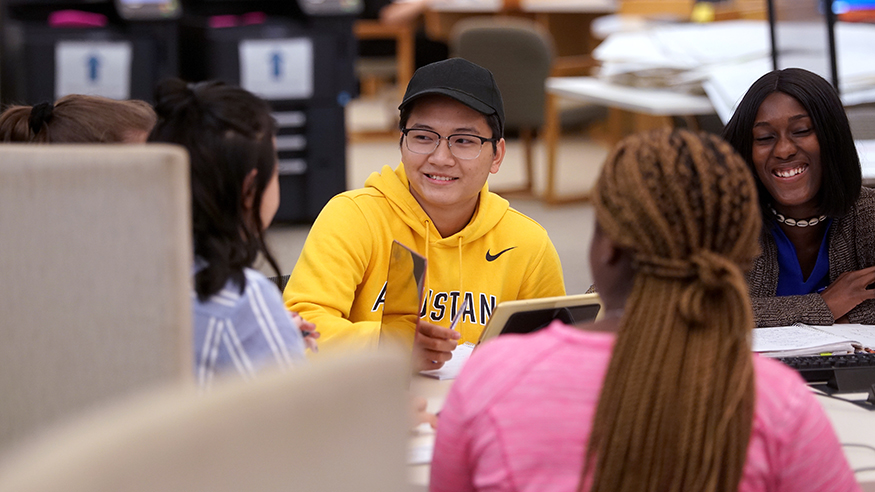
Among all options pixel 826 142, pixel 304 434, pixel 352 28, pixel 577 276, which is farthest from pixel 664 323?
pixel 352 28

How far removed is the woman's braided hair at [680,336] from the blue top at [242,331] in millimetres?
414

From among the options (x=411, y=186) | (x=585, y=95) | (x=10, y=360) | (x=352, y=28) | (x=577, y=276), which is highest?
(x=352, y=28)

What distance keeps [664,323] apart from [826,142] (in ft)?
3.79

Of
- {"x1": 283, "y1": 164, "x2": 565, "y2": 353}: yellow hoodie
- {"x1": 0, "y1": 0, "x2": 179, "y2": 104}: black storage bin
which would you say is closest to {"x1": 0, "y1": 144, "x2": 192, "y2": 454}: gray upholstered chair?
{"x1": 283, "y1": 164, "x2": 565, "y2": 353}: yellow hoodie

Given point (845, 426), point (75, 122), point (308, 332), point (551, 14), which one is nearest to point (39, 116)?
point (75, 122)

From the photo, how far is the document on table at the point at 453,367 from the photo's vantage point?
1.47 meters

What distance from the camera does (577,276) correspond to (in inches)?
152

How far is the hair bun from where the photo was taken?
149cm

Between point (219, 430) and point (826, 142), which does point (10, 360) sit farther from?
point (826, 142)

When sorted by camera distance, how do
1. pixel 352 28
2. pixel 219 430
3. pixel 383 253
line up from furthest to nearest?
pixel 352 28 → pixel 383 253 → pixel 219 430

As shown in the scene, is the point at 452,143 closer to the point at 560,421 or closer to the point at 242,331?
the point at 242,331

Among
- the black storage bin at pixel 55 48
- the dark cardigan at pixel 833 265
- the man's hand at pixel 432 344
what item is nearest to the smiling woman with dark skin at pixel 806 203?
the dark cardigan at pixel 833 265

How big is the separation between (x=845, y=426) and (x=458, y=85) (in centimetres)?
91

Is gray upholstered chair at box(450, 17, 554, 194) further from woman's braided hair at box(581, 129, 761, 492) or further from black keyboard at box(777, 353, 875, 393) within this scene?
woman's braided hair at box(581, 129, 761, 492)
